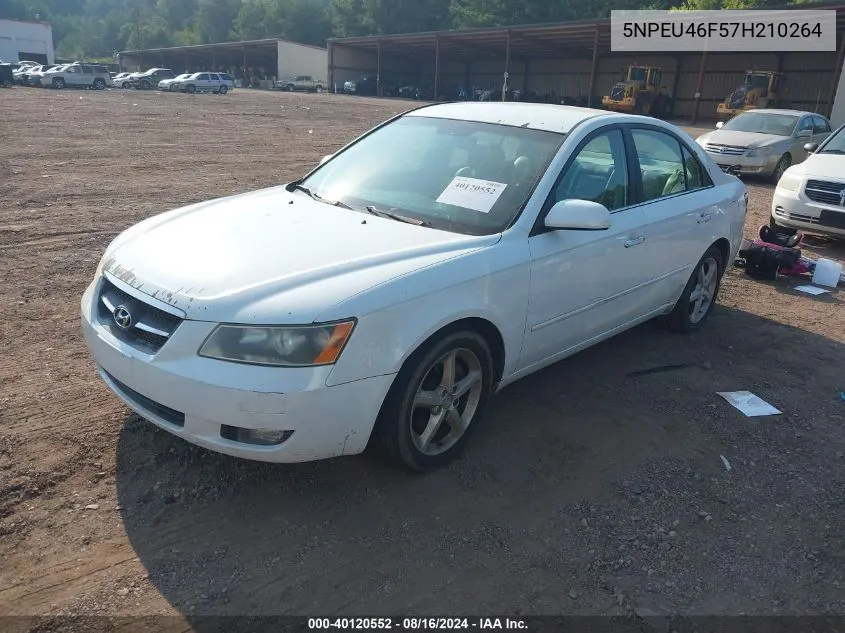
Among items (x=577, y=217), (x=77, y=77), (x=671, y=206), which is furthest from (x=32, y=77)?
(x=577, y=217)

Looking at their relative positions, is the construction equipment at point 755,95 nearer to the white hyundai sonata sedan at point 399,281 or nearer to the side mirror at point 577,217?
the white hyundai sonata sedan at point 399,281

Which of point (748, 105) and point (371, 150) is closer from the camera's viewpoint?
point (371, 150)

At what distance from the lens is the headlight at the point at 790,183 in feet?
27.3

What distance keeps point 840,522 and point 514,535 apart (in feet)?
5.13

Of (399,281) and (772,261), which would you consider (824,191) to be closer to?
(772,261)

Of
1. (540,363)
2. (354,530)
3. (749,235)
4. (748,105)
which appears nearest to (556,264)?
(540,363)

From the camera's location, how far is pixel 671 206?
15.0ft

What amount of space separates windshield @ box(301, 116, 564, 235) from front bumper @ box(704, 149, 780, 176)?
38.8 ft

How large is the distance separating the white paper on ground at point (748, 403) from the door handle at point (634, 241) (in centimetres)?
113

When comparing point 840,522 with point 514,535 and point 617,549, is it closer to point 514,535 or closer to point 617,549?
point 617,549

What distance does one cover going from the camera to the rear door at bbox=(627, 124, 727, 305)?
439cm

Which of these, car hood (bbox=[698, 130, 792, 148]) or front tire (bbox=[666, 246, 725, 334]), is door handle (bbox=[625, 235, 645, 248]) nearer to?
front tire (bbox=[666, 246, 725, 334])

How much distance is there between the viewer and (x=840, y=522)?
3111 mm

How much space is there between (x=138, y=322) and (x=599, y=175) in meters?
2.71
